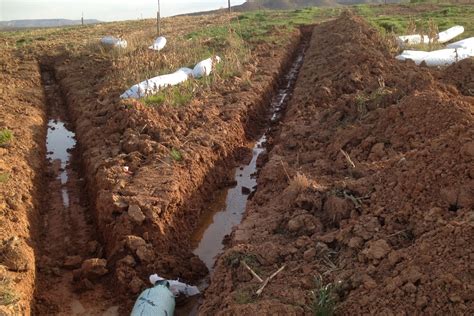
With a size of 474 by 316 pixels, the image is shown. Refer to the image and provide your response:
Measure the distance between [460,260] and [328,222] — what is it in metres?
1.81

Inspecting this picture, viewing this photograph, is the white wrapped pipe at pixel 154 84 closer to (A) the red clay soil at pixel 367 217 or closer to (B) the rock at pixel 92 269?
(A) the red clay soil at pixel 367 217

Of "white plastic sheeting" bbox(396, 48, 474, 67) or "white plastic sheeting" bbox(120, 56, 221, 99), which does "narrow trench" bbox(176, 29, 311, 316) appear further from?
"white plastic sheeting" bbox(396, 48, 474, 67)

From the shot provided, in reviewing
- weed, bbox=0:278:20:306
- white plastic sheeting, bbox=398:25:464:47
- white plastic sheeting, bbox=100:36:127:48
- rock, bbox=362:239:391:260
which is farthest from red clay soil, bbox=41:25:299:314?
white plastic sheeting, bbox=398:25:464:47

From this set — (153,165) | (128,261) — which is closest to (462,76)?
(153,165)

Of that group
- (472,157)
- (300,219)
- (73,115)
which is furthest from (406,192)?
(73,115)

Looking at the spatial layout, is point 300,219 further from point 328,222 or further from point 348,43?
point 348,43

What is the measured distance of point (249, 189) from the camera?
7.91 m

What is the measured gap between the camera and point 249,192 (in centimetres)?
784

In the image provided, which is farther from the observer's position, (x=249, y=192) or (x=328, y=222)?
(x=249, y=192)

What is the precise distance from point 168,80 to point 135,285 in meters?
6.54

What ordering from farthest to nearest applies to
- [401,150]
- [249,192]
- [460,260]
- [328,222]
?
[249,192], [401,150], [328,222], [460,260]

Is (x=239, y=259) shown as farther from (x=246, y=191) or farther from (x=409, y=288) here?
(x=246, y=191)

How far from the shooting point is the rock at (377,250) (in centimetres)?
428

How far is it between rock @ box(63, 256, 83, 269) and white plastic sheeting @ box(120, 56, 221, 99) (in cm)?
486
